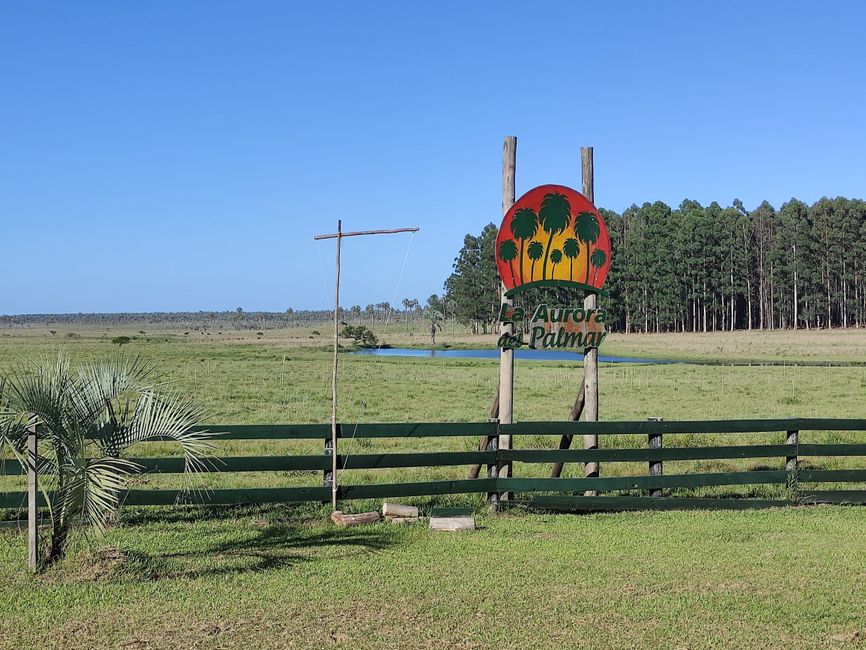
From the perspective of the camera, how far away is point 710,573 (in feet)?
26.1

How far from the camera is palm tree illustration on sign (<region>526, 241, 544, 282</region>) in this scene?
1171 centimetres

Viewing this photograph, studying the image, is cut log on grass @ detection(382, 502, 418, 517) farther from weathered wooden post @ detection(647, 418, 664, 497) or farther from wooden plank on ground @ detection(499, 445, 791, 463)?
weathered wooden post @ detection(647, 418, 664, 497)

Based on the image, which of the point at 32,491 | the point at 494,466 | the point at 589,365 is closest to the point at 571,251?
the point at 589,365

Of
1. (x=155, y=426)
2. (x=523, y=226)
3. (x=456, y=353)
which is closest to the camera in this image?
(x=155, y=426)

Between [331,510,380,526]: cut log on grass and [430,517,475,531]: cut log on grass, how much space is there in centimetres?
73

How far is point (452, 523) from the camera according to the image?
9.67 metres

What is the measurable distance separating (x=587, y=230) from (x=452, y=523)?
465 centimetres

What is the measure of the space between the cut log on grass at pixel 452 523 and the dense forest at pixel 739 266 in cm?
9297

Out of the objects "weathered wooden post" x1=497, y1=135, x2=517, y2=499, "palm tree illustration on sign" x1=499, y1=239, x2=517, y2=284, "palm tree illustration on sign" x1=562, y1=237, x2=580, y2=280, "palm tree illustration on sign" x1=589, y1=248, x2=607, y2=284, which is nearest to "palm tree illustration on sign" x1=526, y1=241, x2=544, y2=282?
"palm tree illustration on sign" x1=499, y1=239, x2=517, y2=284

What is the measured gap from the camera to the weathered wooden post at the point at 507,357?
11266 mm

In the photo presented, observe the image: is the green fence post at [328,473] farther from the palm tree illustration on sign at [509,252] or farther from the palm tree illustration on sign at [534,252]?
the palm tree illustration on sign at [534,252]

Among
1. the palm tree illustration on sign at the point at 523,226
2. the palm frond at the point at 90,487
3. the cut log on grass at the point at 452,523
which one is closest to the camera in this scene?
the palm frond at the point at 90,487

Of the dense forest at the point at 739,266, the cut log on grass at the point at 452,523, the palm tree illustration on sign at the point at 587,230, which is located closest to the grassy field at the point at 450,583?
the cut log on grass at the point at 452,523

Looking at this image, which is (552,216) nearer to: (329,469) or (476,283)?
(329,469)
